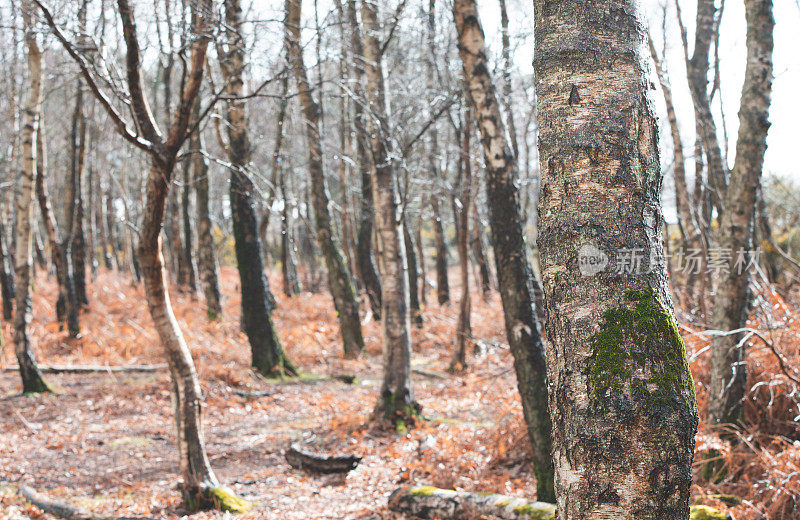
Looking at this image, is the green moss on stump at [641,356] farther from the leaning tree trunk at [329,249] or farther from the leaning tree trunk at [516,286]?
the leaning tree trunk at [329,249]

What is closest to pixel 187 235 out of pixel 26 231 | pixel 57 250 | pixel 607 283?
pixel 57 250

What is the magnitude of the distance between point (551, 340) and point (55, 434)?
7565mm

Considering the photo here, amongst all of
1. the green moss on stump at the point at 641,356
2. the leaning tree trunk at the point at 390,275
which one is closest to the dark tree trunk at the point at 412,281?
the leaning tree trunk at the point at 390,275

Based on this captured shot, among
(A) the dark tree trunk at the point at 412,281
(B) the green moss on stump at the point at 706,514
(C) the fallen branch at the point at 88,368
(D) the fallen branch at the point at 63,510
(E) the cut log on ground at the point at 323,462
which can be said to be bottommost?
(E) the cut log on ground at the point at 323,462

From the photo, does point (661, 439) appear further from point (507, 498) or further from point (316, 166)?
point (316, 166)

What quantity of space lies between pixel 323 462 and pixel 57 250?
26.5ft

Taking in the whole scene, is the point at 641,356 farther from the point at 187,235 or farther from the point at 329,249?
the point at 187,235

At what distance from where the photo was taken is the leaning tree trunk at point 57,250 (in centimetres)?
1044

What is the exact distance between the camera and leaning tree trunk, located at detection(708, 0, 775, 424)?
14.6ft

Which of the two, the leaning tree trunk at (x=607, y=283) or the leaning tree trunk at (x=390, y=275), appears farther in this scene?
the leaning tree trunk at (x=390, y=275)

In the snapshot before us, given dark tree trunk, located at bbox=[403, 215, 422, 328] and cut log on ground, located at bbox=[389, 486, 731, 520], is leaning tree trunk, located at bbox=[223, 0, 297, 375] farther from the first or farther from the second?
cut log on ground, located at bbox=[389, 486, 731, 520]

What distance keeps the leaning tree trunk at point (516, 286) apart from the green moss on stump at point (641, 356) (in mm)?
2655

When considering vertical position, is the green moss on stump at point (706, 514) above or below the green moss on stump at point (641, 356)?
below

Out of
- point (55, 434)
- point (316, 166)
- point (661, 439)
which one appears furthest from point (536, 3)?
point (316, 166)
